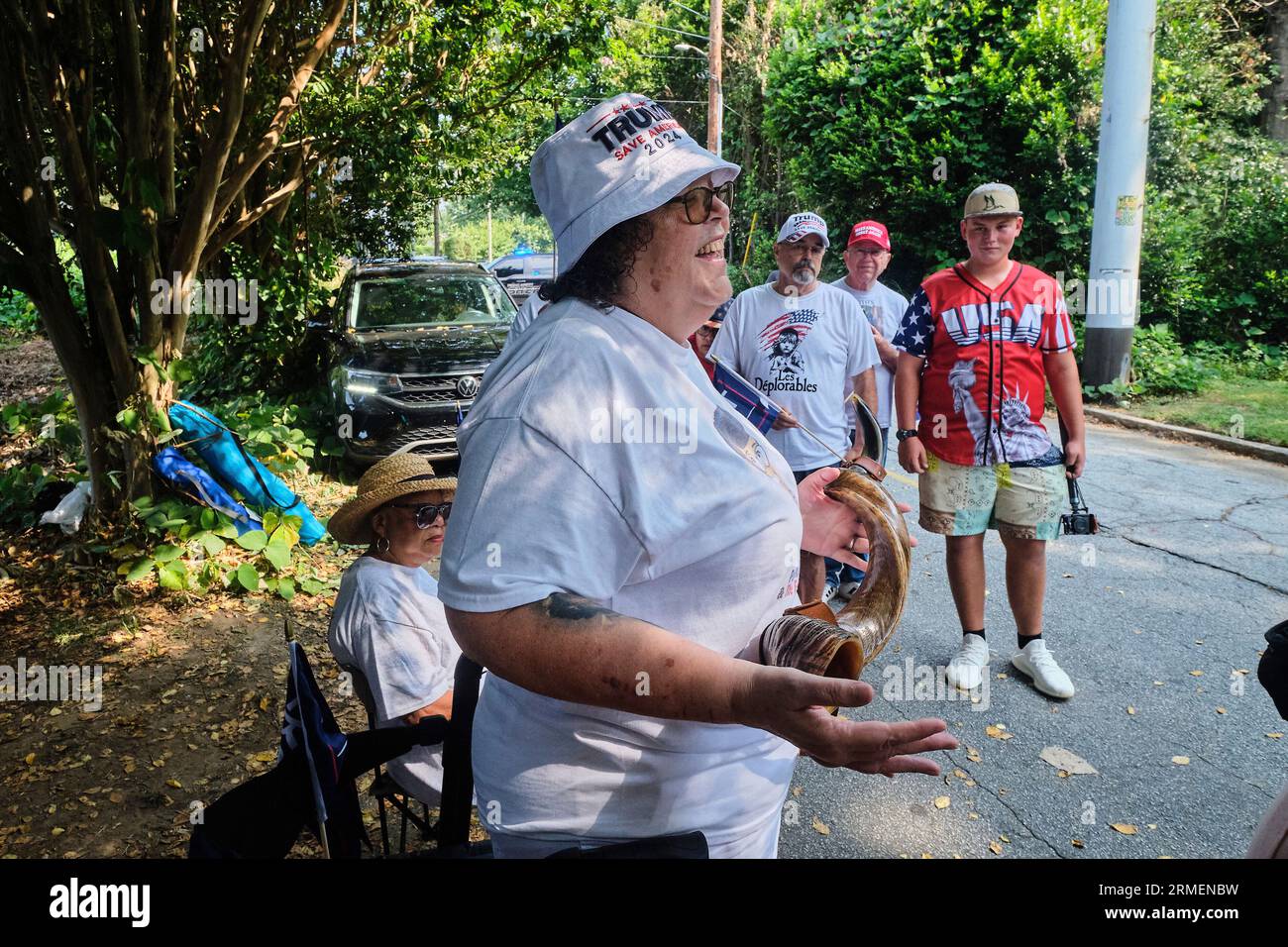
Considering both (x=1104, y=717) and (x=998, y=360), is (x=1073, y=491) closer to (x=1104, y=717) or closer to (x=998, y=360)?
(x=998, y=360)

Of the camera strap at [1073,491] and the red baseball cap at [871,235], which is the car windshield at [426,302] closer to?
the red baseball cap at [871,235]

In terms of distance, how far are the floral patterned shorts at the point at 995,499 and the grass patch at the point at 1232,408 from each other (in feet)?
20.5

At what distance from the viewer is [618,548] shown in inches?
53.0

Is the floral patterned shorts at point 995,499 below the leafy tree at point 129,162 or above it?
below

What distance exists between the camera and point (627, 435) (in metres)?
1.36

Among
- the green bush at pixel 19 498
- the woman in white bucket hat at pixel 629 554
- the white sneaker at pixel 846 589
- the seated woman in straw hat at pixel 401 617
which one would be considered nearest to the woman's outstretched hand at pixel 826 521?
the woman in white bucket hat at pixel 629 554

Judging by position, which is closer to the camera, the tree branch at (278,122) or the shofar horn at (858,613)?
the shofar horn at (858,613)

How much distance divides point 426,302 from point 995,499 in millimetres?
7026

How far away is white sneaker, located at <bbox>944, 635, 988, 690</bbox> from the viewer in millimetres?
4418

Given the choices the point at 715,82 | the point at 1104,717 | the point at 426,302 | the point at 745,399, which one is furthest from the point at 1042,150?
the point at 745,399

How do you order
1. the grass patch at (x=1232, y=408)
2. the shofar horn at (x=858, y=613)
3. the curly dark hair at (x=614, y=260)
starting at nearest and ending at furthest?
the shofar horn at (x=858, y=613), the curly dark hair at (x=614, y=260), the grass patch at (x=1232, y=408)

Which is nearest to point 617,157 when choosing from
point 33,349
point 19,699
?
point 19,699

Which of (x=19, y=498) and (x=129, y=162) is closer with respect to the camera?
(x=129, y=162)

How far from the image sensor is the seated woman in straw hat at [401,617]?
2604mm
